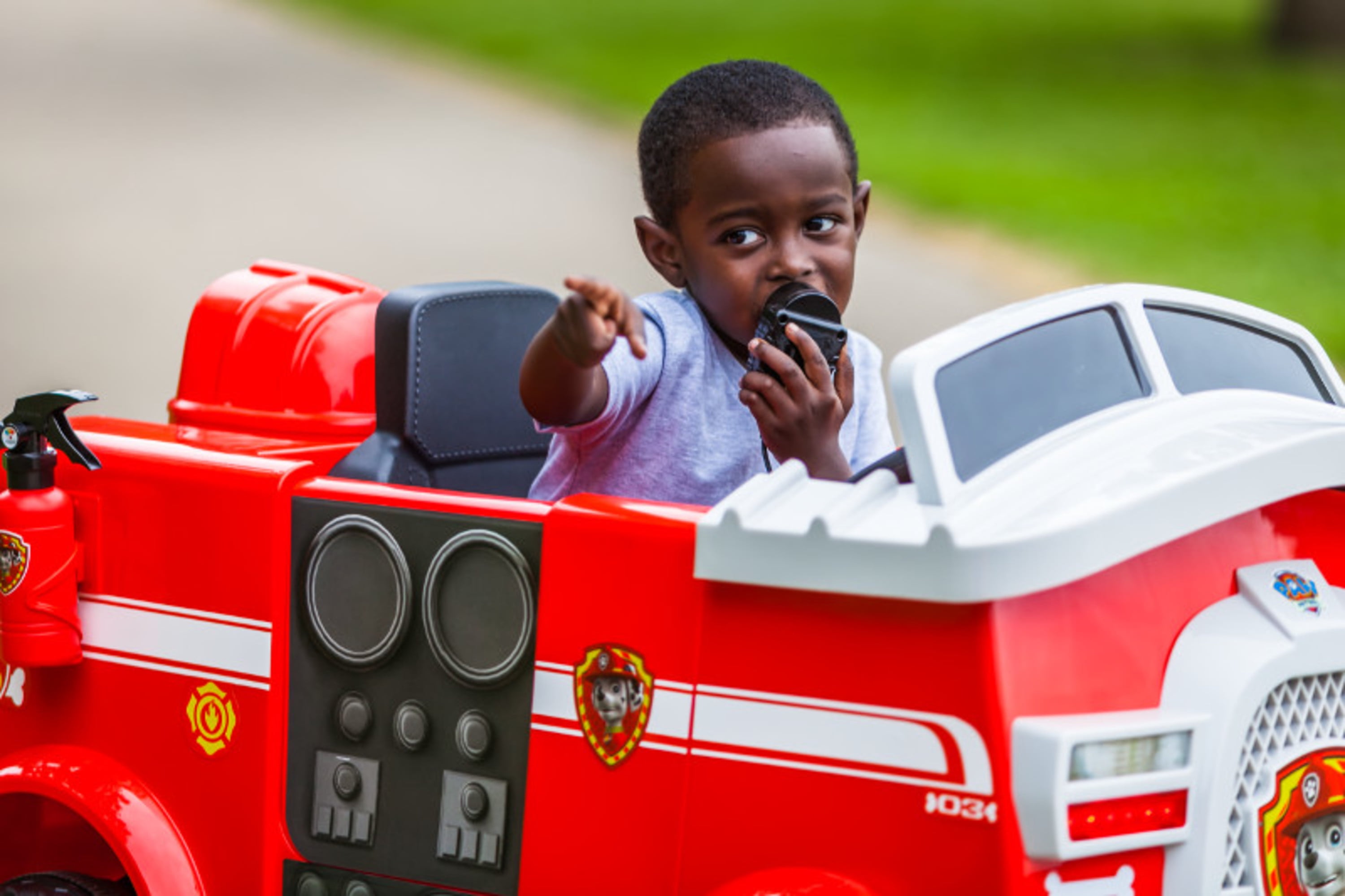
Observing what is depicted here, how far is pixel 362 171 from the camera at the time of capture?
1389cm

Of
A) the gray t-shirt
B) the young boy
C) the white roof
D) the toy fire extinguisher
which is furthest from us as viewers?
the gray t-shirt

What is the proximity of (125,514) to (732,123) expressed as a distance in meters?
1.10

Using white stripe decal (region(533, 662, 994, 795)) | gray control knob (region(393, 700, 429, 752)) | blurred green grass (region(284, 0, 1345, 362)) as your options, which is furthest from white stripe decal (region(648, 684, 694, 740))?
blurred green grass (region(284, 0, 1345, 362))

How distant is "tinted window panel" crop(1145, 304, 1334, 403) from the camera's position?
8.55ft

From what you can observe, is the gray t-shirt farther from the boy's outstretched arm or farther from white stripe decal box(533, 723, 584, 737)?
white stripe decal box(533, 723, 584, 737)

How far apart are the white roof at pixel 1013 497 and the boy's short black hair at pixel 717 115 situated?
0.61 m

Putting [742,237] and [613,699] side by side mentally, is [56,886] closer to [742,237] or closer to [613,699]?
[613,699]

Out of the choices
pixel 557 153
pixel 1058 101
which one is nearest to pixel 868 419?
pixel 557 153

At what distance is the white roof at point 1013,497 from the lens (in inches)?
82.0

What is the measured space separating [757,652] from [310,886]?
846mm

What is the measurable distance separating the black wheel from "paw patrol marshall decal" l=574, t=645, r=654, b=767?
A: 1.00m

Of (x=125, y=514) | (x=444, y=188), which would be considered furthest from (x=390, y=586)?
(x=444, y=188)

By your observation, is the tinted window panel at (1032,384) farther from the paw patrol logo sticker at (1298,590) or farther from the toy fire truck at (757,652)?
the paw patrol logo sticker at (1298,590)

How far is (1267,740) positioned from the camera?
230 cm
